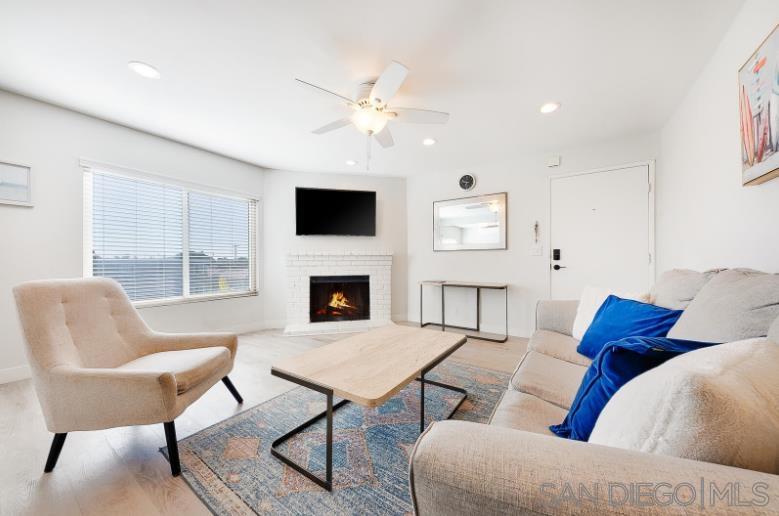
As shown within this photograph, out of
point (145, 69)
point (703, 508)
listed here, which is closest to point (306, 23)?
point (145, 69)

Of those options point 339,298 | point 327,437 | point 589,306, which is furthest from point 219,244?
point 589,306

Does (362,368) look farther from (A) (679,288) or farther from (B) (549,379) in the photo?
(A) (679,288)

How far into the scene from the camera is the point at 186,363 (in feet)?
5.13

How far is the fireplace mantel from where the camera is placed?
13.1ft

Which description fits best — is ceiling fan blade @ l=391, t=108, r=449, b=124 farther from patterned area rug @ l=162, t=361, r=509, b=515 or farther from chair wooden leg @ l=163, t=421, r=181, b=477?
chair wooden leg @ l=163, t=421, r=181, b=477

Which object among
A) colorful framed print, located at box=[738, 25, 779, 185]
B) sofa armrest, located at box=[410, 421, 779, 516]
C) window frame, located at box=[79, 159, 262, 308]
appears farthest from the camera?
window frame, located at box=[79, 159, 262, 308]

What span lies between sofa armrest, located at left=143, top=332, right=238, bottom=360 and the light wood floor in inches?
17.2

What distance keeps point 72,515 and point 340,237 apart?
3.47 m

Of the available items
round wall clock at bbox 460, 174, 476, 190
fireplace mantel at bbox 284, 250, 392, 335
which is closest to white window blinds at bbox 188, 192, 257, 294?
fireplace mantel at bbox 284, 250, 392, 335

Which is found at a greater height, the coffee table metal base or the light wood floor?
the coffee table metal base

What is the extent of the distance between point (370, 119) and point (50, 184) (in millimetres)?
2815

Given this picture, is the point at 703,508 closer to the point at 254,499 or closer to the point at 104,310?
the point at 254,499

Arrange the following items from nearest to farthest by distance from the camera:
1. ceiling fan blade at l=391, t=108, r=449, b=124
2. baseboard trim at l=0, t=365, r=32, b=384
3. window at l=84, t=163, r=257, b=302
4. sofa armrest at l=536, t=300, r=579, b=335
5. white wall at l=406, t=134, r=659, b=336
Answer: ceiling fan blade at l=391, t=108, r=449, b=124 → sofa armrest at l=536, t=300, r=579, b=335 → baseboard trim at l=0, t=365, r=32, b=384 → window at l=84, t=163, r=257, b=302 → white wall at l=406, t=134, r=659, b=336

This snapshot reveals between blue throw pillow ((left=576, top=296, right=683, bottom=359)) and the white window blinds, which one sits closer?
blue throw pillow ((left=576, top=296, right=683, bottom=359))
